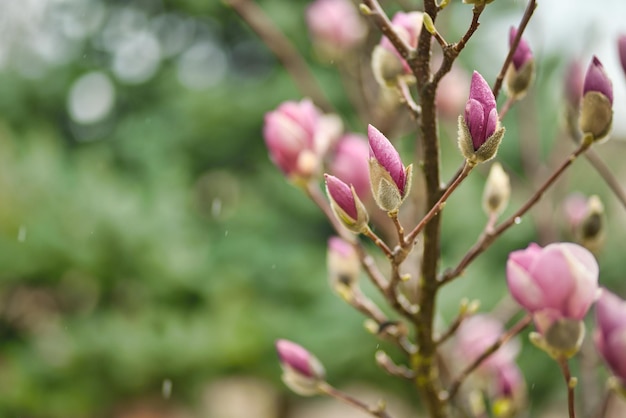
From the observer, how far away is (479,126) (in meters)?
0.28

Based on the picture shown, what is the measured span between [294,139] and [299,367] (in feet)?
0.50

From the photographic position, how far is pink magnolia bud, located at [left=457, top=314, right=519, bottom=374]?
0.55 m

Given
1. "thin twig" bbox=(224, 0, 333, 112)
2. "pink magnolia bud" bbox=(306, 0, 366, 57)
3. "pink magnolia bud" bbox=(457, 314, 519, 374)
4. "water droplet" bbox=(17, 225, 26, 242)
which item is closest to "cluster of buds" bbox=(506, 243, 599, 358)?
"pink magnolia bud" bbox=(457, 314, 519, 374)

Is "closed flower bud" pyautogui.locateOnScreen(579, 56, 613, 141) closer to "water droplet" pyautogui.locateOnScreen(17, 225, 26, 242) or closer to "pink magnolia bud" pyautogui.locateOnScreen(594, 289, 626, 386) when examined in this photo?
"pink magnolia bud" pyautogui.locateOnScreen(594, 289, 626, 386)

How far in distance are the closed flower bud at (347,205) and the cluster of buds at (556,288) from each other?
0.23 ft

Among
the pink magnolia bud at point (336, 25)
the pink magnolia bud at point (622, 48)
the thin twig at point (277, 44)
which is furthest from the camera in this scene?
the pink magnolia bud at point (336, 25)

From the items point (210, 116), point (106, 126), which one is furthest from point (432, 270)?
point (106, 126)

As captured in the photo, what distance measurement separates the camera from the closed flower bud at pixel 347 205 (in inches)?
12.0

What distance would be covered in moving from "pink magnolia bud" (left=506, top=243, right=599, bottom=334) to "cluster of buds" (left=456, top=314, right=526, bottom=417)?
0.43 ft

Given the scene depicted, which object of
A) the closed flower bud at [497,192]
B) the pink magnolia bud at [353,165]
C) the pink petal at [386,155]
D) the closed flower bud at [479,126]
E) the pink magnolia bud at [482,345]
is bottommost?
the pink magnolia bud at [482,345]

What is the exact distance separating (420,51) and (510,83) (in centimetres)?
8

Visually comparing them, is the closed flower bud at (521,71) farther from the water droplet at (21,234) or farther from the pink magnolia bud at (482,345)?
the water droplet at (21,234)

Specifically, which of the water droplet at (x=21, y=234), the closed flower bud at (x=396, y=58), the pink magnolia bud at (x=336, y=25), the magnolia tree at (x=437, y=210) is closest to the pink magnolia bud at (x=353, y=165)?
the magnolia tree at (x=437, y=210)

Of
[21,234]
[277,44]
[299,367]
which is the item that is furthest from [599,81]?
[21,234]
